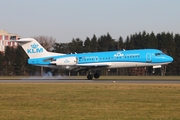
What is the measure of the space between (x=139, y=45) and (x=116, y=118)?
3771 inches

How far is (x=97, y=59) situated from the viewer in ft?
171

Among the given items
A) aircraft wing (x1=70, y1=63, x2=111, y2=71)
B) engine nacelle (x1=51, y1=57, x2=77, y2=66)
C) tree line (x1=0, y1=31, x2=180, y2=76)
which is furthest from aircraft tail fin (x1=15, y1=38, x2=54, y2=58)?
tree line (x1=0, y1=31, x2=180, y2=76)

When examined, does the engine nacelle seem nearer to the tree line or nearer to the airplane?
the airplane

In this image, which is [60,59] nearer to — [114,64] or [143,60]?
Answer: [114,64]

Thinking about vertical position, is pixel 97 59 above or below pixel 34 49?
below

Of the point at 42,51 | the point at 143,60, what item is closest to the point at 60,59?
the point at 42,51

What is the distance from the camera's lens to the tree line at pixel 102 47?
9050cm

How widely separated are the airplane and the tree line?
32181 mm

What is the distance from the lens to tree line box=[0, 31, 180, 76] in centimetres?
9050

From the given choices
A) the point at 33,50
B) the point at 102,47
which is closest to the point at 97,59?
the point at 33,50

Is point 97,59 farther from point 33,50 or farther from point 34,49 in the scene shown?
point 33,50

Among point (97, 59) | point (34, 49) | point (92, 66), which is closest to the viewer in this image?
point (92, 66)

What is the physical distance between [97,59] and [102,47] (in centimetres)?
6613

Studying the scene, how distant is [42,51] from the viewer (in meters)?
55.0
